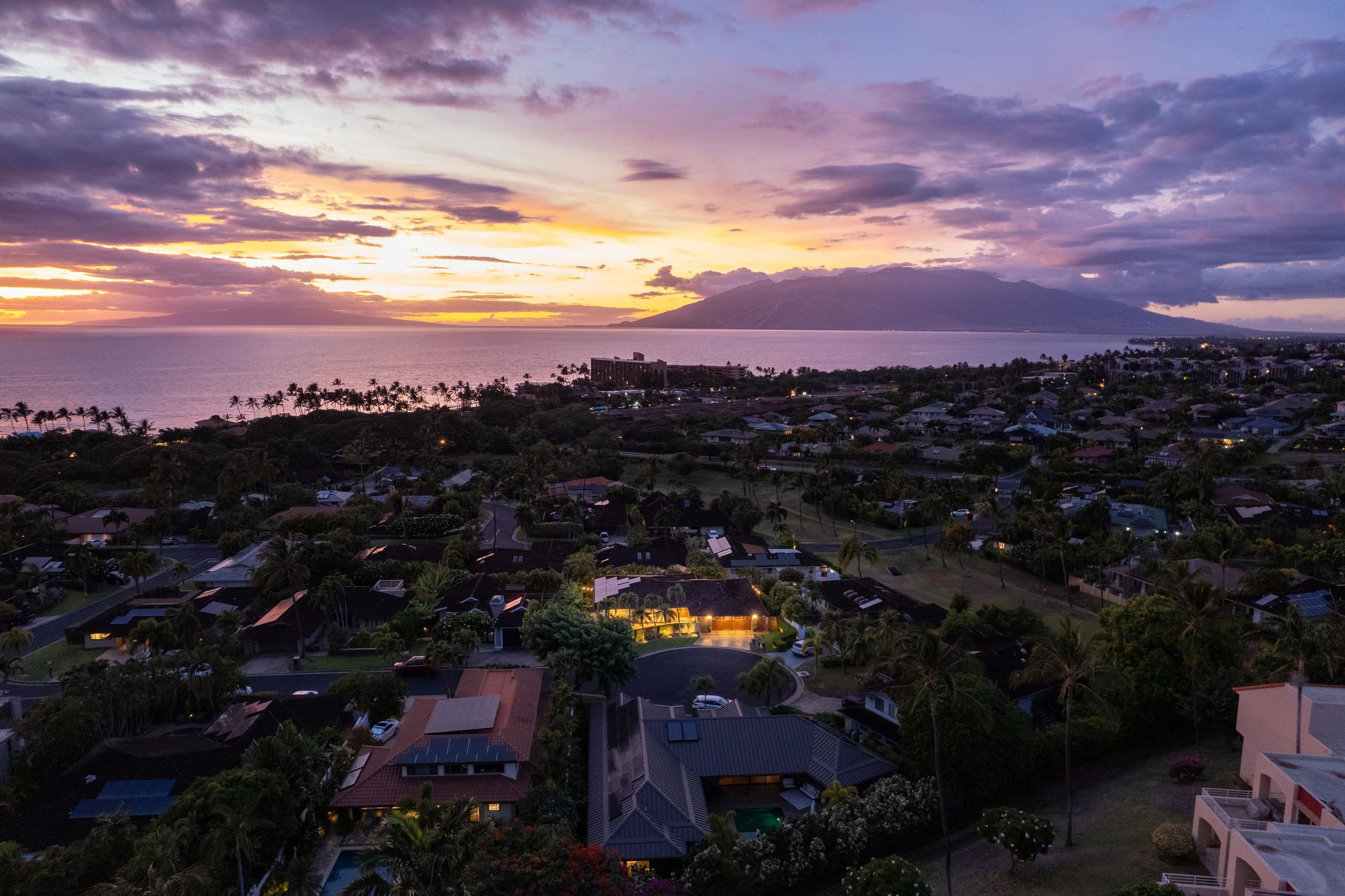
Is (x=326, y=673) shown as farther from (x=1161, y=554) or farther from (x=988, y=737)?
(x=1161, y=554)

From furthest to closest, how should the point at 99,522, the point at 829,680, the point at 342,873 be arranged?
the point at 99,522
the point at 829,680
the point at 342,873

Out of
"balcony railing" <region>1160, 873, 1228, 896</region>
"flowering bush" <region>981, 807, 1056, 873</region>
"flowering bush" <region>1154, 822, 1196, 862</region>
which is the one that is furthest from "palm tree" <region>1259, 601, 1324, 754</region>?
"flowering bush" <region>981, 807, 1056, 873</region>

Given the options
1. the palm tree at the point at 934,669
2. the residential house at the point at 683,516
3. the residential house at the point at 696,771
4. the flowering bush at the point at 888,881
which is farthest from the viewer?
the residential house at the point at 683,516

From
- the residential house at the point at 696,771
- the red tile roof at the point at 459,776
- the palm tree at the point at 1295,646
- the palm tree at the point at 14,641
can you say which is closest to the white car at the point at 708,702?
the residential house at the point at 696,771

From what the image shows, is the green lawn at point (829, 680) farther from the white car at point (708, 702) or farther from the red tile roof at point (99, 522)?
the red tile roof at point (99, 522)

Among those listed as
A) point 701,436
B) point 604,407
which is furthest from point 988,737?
point 604,407

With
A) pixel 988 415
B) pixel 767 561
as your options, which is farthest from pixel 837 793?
pixel 988 415

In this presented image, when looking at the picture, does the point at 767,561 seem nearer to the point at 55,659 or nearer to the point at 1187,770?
the point at 1187,770
